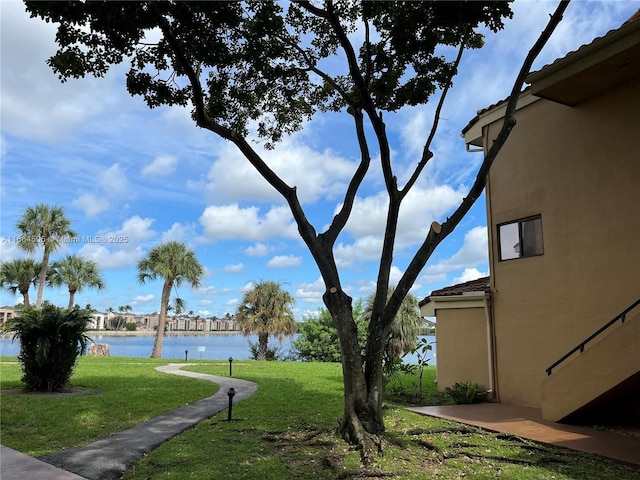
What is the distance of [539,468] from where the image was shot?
6215mm

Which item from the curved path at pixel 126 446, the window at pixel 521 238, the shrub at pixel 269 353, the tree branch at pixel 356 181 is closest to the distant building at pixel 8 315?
the curved path at pixel 126 446

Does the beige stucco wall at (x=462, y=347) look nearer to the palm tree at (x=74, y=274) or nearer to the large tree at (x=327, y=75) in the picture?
the large tree at (x=327, y=75)

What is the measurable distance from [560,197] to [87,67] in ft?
31.9

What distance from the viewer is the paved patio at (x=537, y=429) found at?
713cm

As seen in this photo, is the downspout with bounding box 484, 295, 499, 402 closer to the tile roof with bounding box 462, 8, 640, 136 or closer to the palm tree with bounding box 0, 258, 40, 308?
the tile roof with bounding box 462, 8, 640, 136

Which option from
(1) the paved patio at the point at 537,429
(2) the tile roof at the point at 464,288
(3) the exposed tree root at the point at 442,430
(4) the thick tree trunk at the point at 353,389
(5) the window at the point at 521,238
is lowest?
(1) the paved patio at the point at 537,429

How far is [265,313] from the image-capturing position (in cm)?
3375

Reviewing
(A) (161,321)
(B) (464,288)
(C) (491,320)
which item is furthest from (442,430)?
(A) (161,321)

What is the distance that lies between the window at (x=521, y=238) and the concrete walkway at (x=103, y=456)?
8.06m

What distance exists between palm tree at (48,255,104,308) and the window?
124 ft

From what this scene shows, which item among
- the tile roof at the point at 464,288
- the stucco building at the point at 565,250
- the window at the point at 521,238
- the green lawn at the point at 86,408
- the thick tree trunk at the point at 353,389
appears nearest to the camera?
the thick tree trunk at the point at 353,389

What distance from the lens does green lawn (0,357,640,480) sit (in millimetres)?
5968

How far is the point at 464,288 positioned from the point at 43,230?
1257 inches

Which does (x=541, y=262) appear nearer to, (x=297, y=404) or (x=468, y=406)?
(x=468, y=406)
